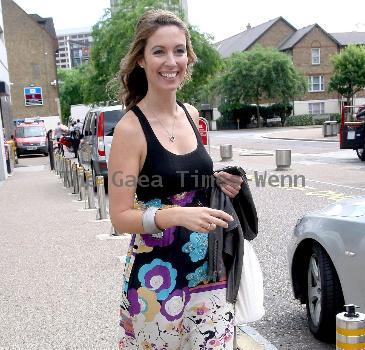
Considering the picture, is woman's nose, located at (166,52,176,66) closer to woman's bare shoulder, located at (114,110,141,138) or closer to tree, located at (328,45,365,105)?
woman's bare shoulder, located at (114,110,141,138)

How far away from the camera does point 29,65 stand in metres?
68.2

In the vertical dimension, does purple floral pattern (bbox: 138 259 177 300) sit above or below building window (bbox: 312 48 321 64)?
below

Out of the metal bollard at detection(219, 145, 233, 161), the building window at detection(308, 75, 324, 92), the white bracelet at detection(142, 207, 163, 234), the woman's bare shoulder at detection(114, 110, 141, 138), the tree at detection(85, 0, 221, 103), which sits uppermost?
the tree at detection(85, 0, 221, 103)

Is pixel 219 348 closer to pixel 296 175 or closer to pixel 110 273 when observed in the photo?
pixel 110 273

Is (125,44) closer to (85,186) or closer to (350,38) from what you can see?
(85,186)

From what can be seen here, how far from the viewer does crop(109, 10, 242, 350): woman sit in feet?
6.80

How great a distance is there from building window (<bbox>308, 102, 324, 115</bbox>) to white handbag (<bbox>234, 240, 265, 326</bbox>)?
62559 mm

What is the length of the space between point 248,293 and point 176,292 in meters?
0.32

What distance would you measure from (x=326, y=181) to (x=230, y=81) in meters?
43.9

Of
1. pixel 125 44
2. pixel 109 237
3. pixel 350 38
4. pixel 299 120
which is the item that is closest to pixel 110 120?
pixel 109 237

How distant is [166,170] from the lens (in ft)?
6.80

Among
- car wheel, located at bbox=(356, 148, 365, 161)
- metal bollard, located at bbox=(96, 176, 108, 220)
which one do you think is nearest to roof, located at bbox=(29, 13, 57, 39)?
car wheel, located at bbox=(356, 148, 365, 161)

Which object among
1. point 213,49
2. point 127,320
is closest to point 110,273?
point 127,320

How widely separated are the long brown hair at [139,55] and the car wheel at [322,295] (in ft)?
6.63
